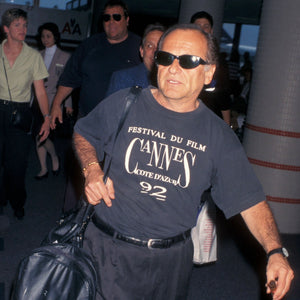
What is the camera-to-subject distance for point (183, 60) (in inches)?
84.4

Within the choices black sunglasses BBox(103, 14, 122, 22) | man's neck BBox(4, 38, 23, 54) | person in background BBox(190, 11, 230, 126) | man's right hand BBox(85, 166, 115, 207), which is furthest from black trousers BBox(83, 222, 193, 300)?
man's neck BBox(4, 38, 23, 54)

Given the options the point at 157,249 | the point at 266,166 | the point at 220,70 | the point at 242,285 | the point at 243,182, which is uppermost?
the point at 220,70

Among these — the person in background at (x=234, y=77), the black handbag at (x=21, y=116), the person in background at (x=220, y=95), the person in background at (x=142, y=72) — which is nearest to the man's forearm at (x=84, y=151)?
the person in background at (x=142, y=72)

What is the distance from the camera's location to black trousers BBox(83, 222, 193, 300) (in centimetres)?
216

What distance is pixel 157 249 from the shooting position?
2.16m

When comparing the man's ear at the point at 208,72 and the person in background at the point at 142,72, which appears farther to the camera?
the person in background at the point at 142,72

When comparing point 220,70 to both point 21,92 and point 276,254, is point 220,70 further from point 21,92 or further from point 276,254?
point 276,254

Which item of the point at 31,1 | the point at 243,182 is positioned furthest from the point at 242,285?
the point at 31,1

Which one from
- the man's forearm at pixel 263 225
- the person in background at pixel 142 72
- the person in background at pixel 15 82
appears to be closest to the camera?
the man's forearm at pixel 263 225

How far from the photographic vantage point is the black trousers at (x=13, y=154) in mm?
4836

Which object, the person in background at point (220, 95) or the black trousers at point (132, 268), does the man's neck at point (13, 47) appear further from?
the black trousers at point (132, 268)

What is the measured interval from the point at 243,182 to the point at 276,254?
1.08 ft

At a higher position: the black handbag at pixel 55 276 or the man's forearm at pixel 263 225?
the man's forearm at pixel 263 225

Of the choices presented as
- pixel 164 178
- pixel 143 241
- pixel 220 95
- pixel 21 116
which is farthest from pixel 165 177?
pixel 21 116
